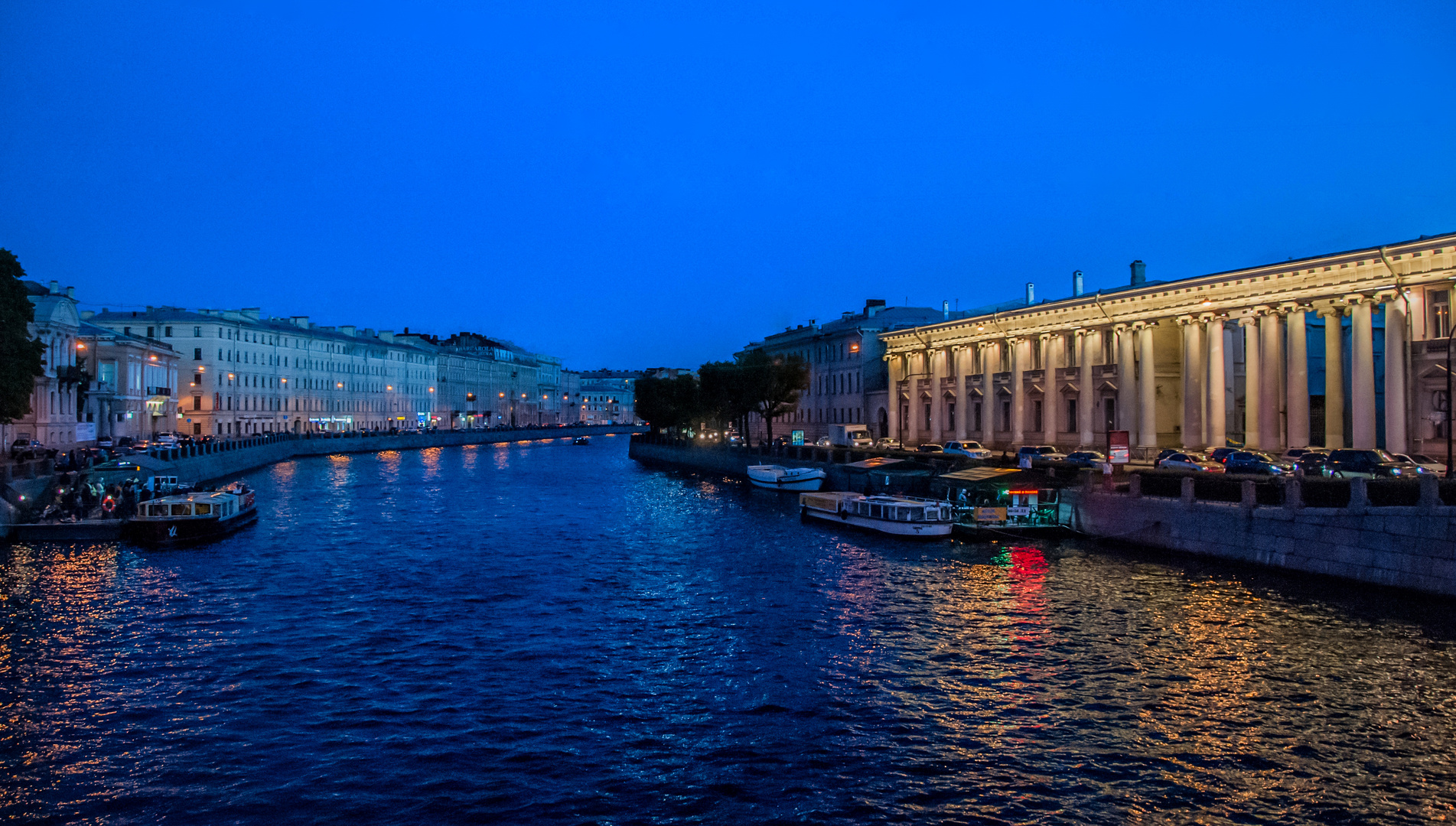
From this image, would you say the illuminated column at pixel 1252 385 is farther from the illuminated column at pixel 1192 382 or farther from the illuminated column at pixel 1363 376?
the illuminated column at pixel 1363 376

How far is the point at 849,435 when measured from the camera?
9131cm

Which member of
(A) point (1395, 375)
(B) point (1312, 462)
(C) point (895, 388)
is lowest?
(B) point (1312, 462)

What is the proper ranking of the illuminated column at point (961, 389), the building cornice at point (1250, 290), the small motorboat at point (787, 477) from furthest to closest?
the illuminated column at point (961, 389), the small motorboat at point (787, 477), the building cornice at point (1250, 290)

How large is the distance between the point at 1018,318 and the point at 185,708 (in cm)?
6416

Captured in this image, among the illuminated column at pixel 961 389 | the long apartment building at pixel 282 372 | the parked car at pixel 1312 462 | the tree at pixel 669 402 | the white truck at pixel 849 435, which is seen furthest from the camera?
the long apartment building at pixel 282 372

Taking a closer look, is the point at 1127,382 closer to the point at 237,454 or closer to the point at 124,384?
the point at 237,454

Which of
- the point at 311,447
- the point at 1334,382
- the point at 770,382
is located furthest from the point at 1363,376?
the point at 311,447

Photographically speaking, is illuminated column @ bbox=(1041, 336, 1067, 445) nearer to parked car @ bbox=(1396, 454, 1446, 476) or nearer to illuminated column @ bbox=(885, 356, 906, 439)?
illuminated column @ bbox=(885, 356, 906, 439)

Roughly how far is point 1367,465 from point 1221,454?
382 inches

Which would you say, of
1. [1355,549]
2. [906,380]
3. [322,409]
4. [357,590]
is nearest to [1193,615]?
[1355,549]

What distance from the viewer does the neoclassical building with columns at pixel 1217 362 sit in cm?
4388

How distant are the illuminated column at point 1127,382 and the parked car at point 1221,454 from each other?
1345 cm

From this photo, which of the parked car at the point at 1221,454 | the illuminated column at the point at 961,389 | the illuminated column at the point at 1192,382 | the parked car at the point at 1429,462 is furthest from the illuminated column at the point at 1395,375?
the illuminated column at the point at 961,389

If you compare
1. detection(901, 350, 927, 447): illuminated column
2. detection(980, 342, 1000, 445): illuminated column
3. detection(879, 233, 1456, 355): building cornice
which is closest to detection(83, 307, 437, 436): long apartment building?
detection(901, 350, 927, 447): illuminated column
